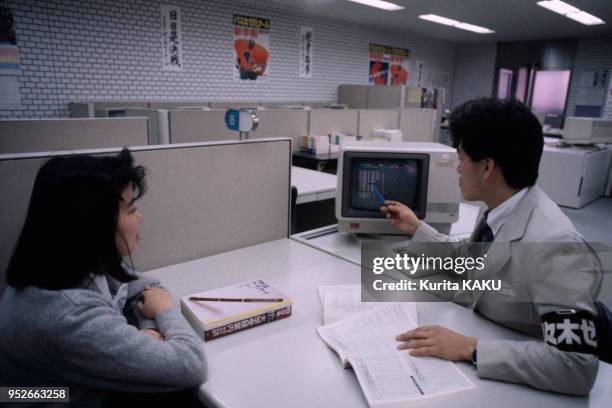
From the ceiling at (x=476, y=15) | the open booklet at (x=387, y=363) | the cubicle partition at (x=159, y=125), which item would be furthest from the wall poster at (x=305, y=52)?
the open booklet at (x=387, y=363)

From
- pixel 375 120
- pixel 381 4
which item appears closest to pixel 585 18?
pixel 381 4

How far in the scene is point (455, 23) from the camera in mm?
8125

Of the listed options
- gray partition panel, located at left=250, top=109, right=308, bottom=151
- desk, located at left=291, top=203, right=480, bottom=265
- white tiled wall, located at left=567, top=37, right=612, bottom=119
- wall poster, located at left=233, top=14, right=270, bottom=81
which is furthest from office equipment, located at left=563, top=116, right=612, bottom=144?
wall poster, located at left=233, top=14, right=270, bottom=81

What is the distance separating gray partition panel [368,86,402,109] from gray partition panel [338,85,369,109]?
0.96 ft

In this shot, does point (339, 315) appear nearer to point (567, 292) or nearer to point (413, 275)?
point (413, 275)

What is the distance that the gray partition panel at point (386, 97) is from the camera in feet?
21.5

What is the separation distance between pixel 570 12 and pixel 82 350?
27.0 ft

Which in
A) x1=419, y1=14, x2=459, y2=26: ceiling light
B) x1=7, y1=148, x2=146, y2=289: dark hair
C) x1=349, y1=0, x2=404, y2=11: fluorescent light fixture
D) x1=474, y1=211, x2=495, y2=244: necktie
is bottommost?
x1=474, y1=211, x2=495, y2=244: necktie

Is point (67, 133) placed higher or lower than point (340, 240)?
higher

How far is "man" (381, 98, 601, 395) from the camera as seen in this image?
3.00ft

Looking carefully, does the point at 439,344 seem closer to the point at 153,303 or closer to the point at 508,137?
the point at 508,137

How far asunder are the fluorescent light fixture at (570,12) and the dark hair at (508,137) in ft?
20.6

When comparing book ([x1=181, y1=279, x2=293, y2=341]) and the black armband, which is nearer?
the black armband

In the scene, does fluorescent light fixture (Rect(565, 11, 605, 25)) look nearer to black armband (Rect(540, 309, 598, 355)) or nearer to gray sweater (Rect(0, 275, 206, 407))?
black armband (Rect(540, 309, 598, 355))
